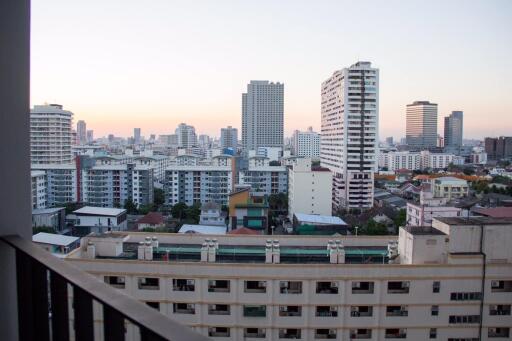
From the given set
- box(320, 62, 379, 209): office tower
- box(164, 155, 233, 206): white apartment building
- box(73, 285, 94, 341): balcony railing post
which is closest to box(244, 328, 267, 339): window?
box(73, 285, 94, 341): balcony railing post

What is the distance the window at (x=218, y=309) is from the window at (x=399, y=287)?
127cm

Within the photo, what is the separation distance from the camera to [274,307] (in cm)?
351

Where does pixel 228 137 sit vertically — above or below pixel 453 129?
below

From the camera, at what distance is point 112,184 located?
1391 cm

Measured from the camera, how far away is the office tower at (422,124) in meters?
39.5

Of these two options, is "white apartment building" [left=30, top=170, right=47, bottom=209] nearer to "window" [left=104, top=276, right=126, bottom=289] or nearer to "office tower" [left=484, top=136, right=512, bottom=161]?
"window" [left=104, top=276, right=126, bottom=289]

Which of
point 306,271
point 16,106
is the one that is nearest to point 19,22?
point 16,106

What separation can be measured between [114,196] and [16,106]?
13903mm

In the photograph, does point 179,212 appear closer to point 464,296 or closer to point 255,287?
point 255,287

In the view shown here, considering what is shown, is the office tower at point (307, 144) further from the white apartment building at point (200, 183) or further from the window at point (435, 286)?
the window at point (435, 286)

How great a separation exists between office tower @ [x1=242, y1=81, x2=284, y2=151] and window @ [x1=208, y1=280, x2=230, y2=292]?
3049cm

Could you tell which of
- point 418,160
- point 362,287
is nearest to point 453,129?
point 418,160

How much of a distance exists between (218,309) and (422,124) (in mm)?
39546

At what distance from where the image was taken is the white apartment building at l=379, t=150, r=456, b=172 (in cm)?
2970
